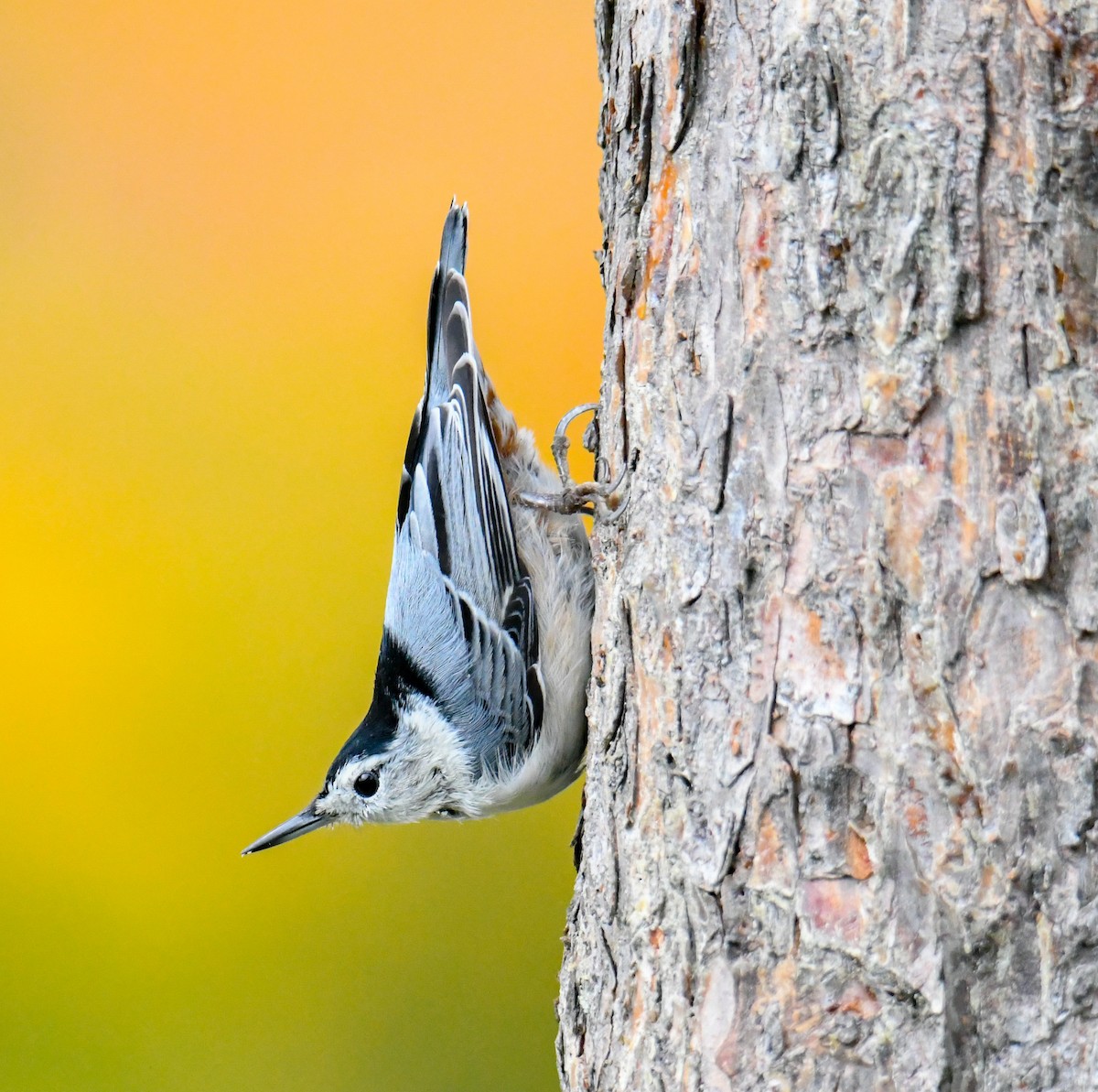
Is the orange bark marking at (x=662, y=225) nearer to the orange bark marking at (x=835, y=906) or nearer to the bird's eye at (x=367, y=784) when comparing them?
the orange bark marking at (x=835, y=906)

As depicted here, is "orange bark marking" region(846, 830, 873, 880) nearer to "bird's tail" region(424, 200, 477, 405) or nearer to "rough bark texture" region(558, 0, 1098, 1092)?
"rough bark texture" region(558, 0, 1098, 1092)

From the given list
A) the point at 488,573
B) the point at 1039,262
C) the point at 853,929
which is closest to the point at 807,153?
the point at 1039,262

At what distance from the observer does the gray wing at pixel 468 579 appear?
134 centimetres

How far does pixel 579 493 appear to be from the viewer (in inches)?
45.0

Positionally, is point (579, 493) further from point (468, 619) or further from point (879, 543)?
point (879, 543)

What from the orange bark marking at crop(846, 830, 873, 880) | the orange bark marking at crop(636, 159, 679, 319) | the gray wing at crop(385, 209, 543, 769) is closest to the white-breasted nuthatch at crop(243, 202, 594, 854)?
the gray wing at crop(385, 209, 543, 769)

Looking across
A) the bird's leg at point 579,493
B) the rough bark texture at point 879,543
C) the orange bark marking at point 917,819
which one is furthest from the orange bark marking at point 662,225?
the orange bark marking at point 917,819

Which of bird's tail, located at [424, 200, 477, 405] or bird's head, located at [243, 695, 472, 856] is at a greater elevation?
bird's tail, located at [424, 200, 477, 405]

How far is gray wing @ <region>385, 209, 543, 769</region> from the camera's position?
1336 millimetres

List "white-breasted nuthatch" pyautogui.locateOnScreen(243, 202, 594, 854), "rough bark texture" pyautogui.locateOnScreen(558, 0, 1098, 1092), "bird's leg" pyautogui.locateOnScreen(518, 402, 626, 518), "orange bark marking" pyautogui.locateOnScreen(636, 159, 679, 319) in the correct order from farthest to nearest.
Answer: "white-breasted nuthatch" pyautogui.locateOnScreen(243, 202, 594, 854)
"bird's leg" pyautogui.locateOnScreen(518, 402, 626, 518)
"orange bark marking" pyautogui.locateOnScreen(636, 159, 679, 319)
"rough bark texture" pyautogui.locateOnScreen(558, 0, 1098, 1092)

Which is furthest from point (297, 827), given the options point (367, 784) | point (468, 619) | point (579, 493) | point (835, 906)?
point (835, 906)

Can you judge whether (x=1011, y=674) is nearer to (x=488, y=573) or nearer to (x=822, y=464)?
(x=822, y=464)

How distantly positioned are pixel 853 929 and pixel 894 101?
1.80 feet

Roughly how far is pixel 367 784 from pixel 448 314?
1.96 feet
